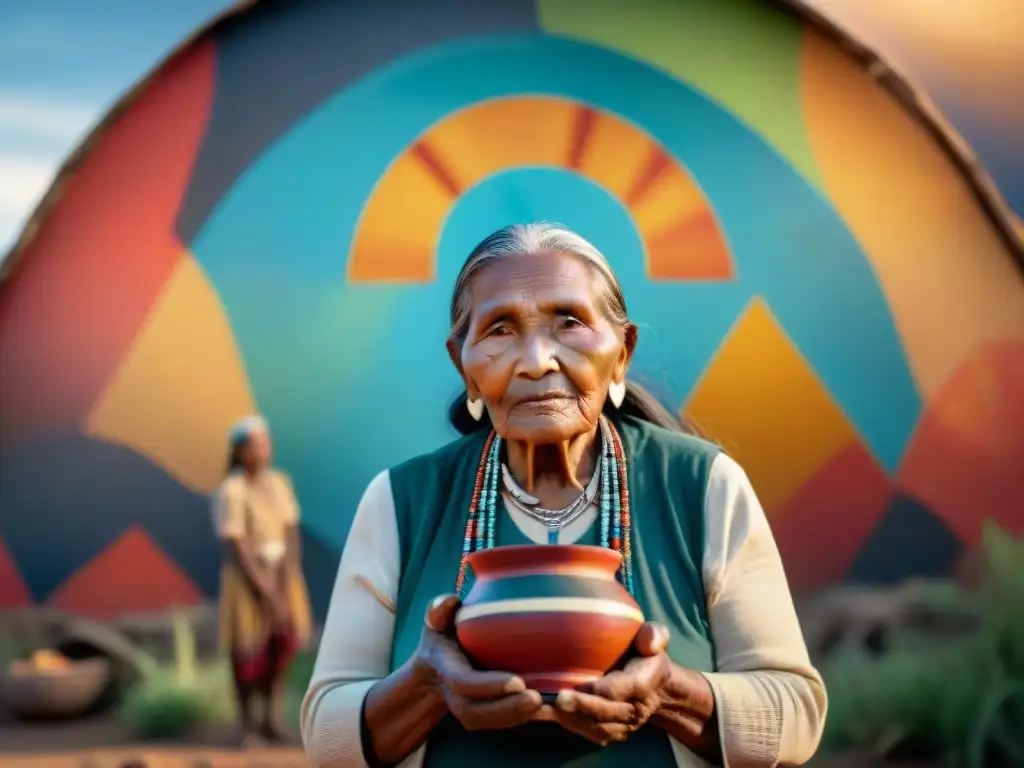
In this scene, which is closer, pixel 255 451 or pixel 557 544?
pixel 557 544

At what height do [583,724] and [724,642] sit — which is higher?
[724,642]

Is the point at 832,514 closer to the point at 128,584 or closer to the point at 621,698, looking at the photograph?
the point at 128,584

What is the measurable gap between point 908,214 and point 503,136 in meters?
1.97

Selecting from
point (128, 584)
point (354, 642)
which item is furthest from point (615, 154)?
point (354, 642)

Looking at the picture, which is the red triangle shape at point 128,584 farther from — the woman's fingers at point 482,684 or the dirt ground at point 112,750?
the woman's fingers at point 482,684

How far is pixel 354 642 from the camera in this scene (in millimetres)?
1917

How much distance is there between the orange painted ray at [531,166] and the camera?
20.9 feet

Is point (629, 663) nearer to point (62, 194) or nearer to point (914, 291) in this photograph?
point (914, 291)

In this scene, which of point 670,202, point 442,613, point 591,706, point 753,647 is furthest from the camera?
point 670,202

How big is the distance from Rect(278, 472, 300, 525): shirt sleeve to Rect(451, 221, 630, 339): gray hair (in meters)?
4.45

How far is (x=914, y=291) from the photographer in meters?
6.43

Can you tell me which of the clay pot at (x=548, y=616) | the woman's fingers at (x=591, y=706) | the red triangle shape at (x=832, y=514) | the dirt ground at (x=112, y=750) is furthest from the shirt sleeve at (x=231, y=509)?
the woman's fingers at (x=591, y=706)

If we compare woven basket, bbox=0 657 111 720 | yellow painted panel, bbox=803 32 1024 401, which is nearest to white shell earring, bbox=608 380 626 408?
yellow painted panel, bbox=803 32 1024 401

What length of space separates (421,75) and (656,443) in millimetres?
4955
